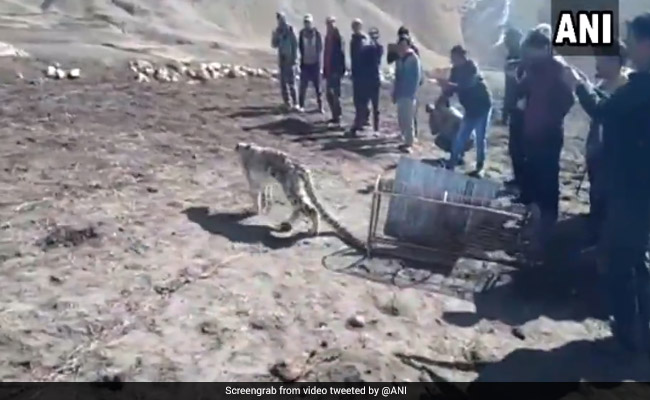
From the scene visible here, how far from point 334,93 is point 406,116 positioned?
198cm

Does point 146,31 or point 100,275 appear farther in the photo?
point 146,31

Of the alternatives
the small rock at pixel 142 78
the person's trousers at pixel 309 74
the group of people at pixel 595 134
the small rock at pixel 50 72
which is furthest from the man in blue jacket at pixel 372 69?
the small rock at pixel 50 72

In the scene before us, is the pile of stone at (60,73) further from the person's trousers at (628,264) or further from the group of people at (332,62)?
the person's trousers at (628,264)

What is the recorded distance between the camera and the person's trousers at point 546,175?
23.0ft

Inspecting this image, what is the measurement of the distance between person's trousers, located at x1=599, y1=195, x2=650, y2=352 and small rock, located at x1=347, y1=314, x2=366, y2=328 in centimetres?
172

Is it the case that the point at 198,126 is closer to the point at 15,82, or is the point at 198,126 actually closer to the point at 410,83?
the point at 410,83

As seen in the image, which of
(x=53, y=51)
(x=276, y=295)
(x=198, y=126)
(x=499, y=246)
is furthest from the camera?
(x=53, y=51)

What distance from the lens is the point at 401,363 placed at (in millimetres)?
5348

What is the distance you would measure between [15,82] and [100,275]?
10.4m

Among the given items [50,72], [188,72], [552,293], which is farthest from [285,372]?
[188,72]

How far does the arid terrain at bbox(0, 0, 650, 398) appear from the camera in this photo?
5336 mm

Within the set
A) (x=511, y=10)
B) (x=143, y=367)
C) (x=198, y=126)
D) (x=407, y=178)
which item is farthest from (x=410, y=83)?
(x=511, y=10)

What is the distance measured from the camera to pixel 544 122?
6996mm

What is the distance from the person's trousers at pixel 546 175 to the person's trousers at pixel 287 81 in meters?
7.99
